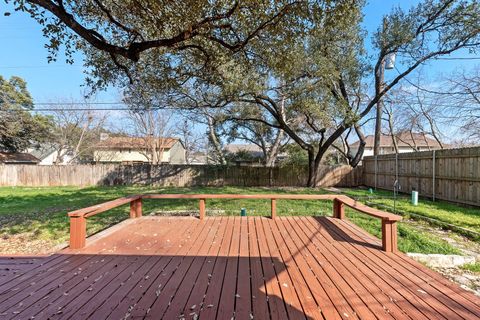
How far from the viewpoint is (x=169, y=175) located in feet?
48.9

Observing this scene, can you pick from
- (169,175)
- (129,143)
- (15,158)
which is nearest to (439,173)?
(169,175)

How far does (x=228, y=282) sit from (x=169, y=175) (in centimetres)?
1310

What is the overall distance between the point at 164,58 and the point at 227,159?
12.4m

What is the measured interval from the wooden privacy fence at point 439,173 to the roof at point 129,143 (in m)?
16.9

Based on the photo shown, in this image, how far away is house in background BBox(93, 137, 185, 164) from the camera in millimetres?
22734

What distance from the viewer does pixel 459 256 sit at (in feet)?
11.0

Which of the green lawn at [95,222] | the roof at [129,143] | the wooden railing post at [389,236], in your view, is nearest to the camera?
the wooden railing post at [389,236]

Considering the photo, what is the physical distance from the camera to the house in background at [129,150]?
22.7 m

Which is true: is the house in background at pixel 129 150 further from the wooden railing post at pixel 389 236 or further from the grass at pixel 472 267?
the grass at pixel 472 267

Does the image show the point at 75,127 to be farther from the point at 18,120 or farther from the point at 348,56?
the point at 348,56

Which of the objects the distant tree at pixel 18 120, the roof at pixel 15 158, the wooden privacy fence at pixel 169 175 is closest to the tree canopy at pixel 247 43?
the wooden privacy fence at pixel 169 175

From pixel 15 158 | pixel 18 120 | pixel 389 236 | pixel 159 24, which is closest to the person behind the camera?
pixel 389 236

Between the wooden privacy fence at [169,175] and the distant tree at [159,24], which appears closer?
the distant tree at [159,24]

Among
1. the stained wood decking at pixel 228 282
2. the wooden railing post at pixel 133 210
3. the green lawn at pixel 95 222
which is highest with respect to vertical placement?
the wooden railing post at pixel 133 210
